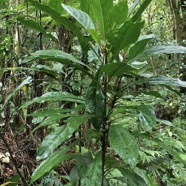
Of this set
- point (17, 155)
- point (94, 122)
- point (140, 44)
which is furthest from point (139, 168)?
point (17, 155)

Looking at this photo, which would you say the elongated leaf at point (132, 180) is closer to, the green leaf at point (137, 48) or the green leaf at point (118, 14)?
the green leaf at point (137, 48)

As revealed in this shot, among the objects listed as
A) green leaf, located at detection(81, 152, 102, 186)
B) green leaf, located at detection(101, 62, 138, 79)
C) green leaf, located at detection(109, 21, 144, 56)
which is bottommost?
green leaf, located at detection(81, 152, 102, 186)

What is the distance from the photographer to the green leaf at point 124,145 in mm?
965

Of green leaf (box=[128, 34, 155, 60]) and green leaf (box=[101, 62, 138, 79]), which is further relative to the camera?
green leaf (box=[128, 34, 155, 60])

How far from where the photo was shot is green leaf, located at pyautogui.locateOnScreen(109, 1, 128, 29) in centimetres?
108

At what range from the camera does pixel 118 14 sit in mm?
1103

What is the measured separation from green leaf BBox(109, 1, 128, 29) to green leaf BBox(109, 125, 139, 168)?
0.39m

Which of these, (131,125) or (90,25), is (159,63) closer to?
(131,125)

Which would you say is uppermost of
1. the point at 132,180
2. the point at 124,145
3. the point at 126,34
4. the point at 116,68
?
the point at 126,34

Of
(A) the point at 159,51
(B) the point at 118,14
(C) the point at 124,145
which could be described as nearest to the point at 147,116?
(C) the point at 124,145

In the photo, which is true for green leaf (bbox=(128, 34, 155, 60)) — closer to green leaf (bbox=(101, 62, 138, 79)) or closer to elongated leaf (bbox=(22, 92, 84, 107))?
green leaf (bbox=(101, 62, 138, 79))

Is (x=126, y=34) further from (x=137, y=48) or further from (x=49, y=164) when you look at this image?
(x=49, y=164)

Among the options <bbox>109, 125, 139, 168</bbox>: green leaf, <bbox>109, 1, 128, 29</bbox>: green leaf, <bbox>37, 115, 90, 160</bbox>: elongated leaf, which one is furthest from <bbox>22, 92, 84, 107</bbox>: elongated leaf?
<bbox>109, 1, 128, 29</bbox>: green leaf

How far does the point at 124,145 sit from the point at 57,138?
0.24 metres
